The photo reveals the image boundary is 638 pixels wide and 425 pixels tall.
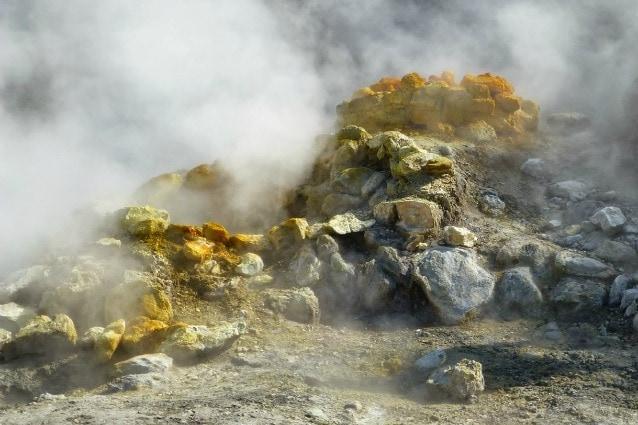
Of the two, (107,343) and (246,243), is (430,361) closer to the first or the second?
(246,243)

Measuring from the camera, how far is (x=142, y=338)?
19.6 feet

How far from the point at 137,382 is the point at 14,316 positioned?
162cm

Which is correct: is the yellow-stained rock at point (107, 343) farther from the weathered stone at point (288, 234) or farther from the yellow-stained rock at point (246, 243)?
the weathered stone at point (288, 234)

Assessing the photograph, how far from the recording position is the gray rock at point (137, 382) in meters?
5.37

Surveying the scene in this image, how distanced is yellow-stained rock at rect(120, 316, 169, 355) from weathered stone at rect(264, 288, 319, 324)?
3.17 ft

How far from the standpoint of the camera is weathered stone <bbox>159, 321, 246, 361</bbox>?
18.8ft

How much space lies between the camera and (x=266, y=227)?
8219mm

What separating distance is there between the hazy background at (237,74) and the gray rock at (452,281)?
2.46m

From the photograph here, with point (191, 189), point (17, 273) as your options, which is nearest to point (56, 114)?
point (191, 189)

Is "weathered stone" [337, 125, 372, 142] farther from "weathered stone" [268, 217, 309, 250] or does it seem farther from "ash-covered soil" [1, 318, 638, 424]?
"ash-covered soil" [1, 318, 638, 424]

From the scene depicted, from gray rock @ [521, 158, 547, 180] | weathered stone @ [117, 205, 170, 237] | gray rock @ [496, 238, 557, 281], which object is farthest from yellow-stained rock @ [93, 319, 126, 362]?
gray rock @ [521, 158, 547, 180]

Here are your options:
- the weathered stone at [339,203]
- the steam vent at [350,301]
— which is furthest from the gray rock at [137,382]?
the weathered stone at [339,203]

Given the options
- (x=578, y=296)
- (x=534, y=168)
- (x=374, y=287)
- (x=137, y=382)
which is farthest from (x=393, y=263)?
(x=534, y=168)

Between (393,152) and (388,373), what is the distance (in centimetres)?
278
